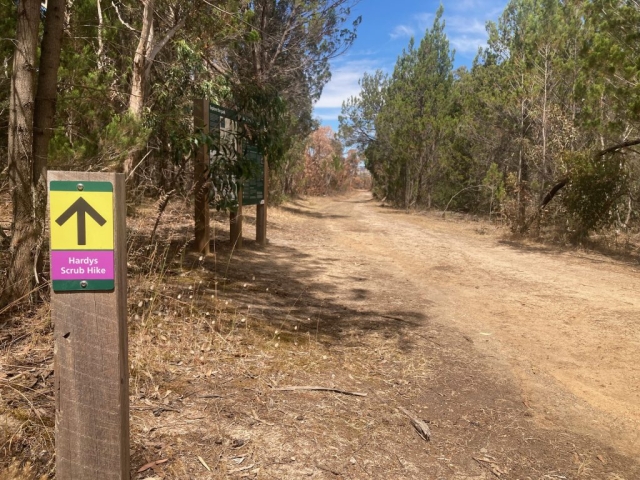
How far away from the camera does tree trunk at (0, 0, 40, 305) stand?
12.7 feet

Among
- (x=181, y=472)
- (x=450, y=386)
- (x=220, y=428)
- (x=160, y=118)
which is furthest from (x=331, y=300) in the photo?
(x=181, y=472)

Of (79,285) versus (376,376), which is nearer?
(79,285)

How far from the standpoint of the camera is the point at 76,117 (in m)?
5.59

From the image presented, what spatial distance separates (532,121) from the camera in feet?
51.5

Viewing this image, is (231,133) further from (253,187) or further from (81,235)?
(81,235)

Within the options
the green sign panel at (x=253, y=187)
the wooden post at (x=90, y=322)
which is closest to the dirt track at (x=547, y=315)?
the green sign panel at (x=253, y=187)

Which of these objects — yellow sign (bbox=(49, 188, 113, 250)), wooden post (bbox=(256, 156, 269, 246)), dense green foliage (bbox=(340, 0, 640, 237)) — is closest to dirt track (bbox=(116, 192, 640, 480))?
yellow sign (bbox=(49, 188, 113, 250))

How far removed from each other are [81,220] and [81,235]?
0.05m

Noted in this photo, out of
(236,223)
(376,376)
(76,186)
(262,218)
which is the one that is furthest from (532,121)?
(76,186)

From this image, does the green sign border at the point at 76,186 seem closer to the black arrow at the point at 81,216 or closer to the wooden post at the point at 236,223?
the black arrow at the point at 81,216

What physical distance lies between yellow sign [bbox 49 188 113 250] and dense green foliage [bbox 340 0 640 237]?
1060 cm

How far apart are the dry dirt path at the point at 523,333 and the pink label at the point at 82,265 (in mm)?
2542

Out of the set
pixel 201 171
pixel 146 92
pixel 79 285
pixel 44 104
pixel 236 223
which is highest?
pixel 146 92

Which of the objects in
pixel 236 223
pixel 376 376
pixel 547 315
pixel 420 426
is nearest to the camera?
pixel 420 426
